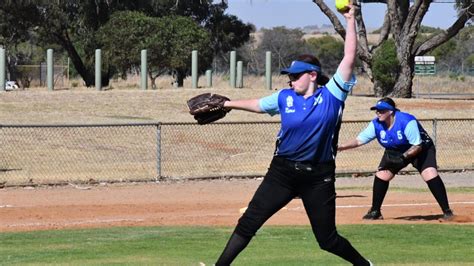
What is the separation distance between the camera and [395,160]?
12.4m

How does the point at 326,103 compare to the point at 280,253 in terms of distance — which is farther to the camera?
the point at 280,253

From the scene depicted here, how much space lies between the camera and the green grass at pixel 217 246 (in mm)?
9578

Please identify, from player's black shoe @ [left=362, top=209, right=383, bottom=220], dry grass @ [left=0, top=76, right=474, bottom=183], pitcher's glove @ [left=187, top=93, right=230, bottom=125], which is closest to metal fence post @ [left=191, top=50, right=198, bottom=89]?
dry grass @ [left=0, top=76, right=474, bottom=183]

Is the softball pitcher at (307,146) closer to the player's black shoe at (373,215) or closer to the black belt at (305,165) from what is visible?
the black belt at (305,165)

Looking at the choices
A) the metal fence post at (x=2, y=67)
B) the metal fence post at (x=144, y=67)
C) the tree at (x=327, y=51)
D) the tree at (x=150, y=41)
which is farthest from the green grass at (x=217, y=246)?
the tree at (x=327, y=51)

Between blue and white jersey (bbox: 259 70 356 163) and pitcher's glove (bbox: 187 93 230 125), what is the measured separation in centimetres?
50

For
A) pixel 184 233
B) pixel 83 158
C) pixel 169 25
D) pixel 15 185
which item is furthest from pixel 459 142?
pixel 169 25

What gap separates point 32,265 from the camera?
923 centimetres

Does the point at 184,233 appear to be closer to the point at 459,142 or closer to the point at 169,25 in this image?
the point at 459,142

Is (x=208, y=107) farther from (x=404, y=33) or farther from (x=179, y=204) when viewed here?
(x=404, y=33)

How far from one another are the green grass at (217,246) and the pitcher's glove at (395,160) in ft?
2.59

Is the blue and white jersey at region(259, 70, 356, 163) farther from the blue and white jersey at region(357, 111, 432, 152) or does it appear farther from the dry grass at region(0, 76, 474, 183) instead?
the dry grass at region(0, 76, 474, 183)

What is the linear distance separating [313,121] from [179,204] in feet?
28.6

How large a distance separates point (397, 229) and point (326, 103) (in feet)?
17.4
